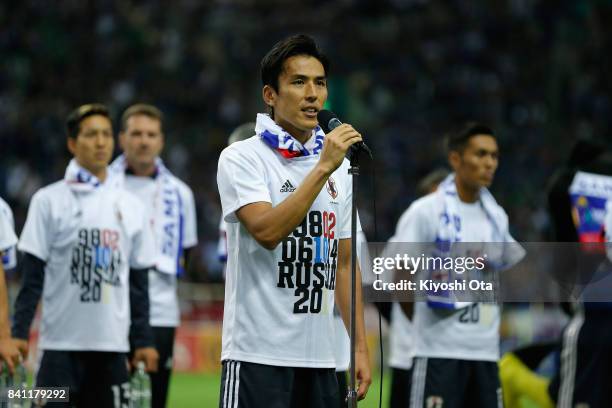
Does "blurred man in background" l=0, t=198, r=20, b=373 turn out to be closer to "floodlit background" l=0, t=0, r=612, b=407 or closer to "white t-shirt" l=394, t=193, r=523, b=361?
"white t-shirt" l=394, t=193, r=523, b=361

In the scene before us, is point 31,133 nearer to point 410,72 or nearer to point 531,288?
point 410,72

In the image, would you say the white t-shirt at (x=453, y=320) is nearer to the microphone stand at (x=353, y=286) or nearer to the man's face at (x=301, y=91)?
the man's face at (x=301, y=91)

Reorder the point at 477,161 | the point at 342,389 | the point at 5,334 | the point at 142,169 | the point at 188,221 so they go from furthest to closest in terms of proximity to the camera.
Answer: the point at 188,221, the point at 142,169, the point at 477,161, the point at 5,334, the point at 342,389

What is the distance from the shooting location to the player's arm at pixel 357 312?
5109 mm

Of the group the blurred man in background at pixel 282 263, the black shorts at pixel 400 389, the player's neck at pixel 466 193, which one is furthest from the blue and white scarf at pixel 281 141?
the black shorts at pixel 400 389

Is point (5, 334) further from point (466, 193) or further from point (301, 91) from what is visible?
point (466, 193)

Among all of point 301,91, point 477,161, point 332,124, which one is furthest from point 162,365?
point 332,124

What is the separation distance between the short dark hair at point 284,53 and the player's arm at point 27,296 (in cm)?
282

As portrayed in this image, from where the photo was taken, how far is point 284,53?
17.1 ft

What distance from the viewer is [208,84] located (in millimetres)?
25766

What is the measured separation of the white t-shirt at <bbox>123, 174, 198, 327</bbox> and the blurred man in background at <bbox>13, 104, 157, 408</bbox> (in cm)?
108

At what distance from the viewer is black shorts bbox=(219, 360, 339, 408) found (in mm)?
5004

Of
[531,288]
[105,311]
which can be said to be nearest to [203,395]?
[105,311]

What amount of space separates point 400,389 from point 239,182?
5.28m
